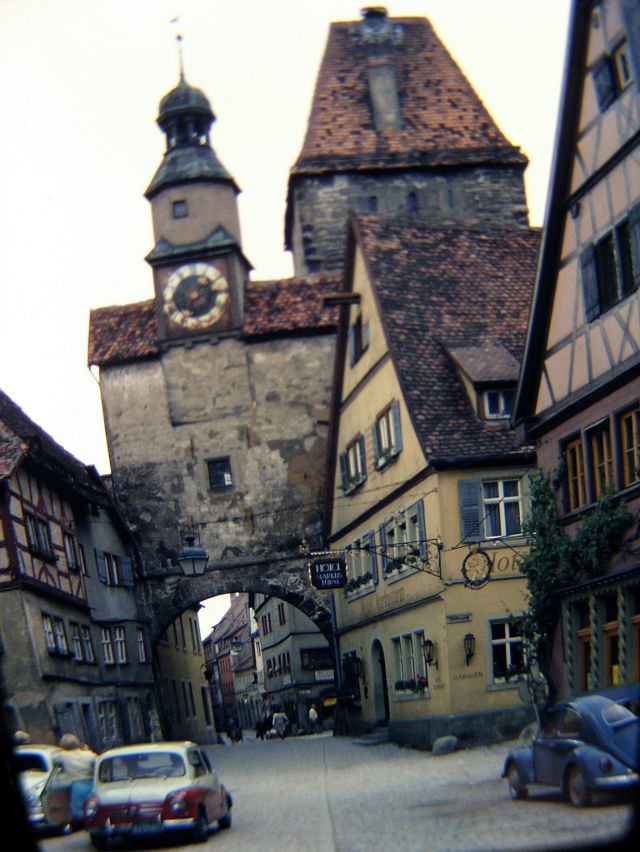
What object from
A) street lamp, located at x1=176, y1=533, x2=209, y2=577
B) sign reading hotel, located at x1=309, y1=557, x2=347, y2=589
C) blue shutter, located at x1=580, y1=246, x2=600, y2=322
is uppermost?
blue shutter, located at x1=580, y1=246, x2=600, y2=322

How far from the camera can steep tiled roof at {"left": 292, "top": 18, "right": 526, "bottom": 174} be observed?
48469 millimetres

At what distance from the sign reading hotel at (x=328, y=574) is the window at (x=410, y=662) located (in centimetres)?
178

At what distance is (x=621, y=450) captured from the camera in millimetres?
19484

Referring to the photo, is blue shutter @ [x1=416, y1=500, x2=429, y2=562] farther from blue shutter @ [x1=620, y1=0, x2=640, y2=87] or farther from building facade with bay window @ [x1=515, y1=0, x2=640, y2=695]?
blue shutter @ [x1=620, y1=0, x2=640, y2=87]

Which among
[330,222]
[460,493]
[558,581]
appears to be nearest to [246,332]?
[330,222]

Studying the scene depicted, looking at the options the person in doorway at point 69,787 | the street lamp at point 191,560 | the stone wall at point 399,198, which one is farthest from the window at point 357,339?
the person in doorway at point 69,787

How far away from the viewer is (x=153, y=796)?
15617mm

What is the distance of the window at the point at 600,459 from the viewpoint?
65.8ft

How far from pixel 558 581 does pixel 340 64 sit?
3421 cm

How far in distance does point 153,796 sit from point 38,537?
56.5 ft

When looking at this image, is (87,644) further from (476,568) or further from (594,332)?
(594,332)

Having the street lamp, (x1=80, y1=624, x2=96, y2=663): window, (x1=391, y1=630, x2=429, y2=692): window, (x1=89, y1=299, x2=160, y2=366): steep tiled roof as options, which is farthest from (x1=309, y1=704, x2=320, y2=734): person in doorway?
the street lamp

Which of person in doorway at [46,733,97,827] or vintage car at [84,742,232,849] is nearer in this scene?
vintage car at [84,742,232,849]

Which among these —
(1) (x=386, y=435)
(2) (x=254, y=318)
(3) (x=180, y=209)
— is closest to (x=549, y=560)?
(1) (x=386, y=435)
